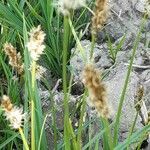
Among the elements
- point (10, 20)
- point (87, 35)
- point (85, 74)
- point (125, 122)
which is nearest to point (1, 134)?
point (125, 122)

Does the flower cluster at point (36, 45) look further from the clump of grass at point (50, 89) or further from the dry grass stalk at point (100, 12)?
the dry grass stalk at point (100, 12)

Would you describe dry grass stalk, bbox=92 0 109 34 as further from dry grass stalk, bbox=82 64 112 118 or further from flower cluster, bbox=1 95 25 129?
flower cluster, bbox=1 95 25 129

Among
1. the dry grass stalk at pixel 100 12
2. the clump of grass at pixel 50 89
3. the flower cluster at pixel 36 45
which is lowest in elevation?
the clump of grass at pixel 50 89

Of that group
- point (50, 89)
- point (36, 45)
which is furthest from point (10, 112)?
point (50, 89)

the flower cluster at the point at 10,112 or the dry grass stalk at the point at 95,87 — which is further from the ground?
the dry grass stalk at the point at 95,87

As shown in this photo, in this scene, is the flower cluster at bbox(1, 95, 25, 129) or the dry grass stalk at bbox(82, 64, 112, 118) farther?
the flower cluster at bbox(1, 95, 25, 129)

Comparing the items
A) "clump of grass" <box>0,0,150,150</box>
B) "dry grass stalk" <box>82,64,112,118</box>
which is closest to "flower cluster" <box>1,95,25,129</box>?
"clump of grass" <box>0,0,150,150</box>

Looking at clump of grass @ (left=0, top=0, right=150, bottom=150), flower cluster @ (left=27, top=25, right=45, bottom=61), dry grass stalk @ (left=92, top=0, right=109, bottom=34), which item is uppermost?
dry grass stalk @ (left=92, top=0, right=109, bottom=34)

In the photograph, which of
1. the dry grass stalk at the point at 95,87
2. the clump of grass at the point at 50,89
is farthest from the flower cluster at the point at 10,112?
the dry grass stalk at the point at 95,87

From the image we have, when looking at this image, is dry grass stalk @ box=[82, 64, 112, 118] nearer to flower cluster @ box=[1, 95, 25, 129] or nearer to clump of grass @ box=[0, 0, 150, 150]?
clump of grass @ box=[0, 0, 150, 150]

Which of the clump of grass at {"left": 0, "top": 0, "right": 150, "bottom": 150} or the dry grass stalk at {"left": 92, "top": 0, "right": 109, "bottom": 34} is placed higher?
the dry grass stalk at {"left": 92, "top": 0, "right": 109, "bottom": 34}

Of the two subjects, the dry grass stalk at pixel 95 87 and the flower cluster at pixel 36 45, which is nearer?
the dry grass stalk at pixel 95 87
